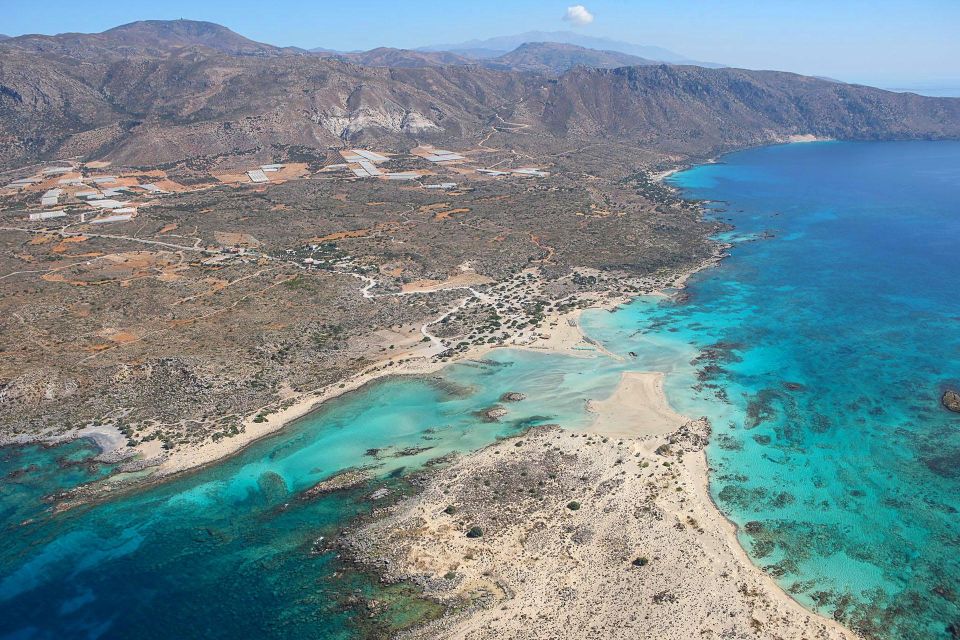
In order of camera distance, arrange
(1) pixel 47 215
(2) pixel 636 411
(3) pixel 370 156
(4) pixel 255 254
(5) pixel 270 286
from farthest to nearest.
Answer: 1. (3) pixel 370 156
2. (1) pixel 47 215
3. (4) pixel 255 254
4. (5) pixel 270 286
5. (2) pixel 636 411

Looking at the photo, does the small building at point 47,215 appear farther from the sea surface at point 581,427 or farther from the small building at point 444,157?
the small building at point 444,157

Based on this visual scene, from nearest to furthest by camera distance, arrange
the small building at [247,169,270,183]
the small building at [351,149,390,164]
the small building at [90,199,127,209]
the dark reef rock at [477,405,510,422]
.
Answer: the dark reef rock at [477,405,510,422] → the small building at [90,199,127,209] → the small building at [247,169,270,183] → the small building at [351,149,390,164]

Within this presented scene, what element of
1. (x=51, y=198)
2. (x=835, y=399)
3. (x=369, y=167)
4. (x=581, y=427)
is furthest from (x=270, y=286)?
(x=369, y=167)

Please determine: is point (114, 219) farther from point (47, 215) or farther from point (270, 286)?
point (270, 286)

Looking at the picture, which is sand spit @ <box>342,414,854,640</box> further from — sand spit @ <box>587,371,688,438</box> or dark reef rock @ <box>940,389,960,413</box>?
dark reef rock @ <box>940,389,960,413</box>

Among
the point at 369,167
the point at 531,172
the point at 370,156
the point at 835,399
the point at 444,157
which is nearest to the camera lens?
the point at 835,399

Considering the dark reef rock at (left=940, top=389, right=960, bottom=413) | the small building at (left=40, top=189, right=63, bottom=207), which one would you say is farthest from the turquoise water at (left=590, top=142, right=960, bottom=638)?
the small building at (left=40, top=189, right=63, bottom=207)

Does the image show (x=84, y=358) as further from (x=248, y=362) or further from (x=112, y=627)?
(x=112, y=627)
